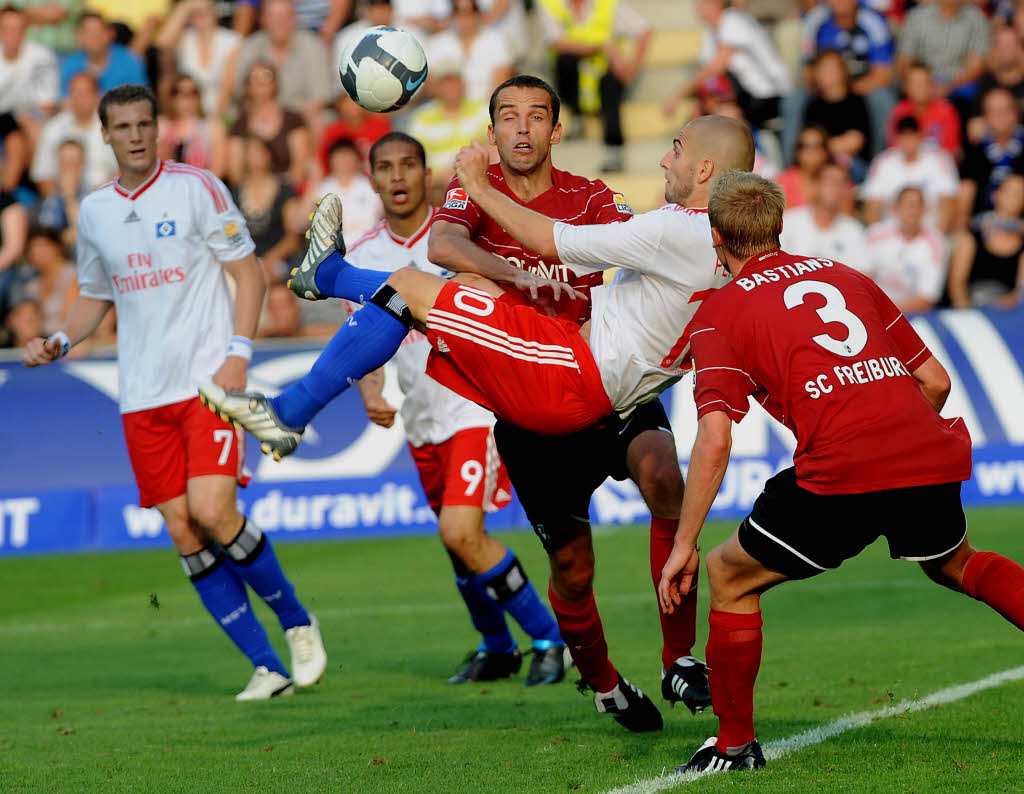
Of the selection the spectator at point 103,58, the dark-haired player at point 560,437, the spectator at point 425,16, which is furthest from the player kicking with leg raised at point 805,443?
the spectator at point 103,58

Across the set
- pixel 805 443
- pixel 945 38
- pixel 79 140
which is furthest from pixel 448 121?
pixel 805 443

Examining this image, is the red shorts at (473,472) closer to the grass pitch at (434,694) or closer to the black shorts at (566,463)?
the grass pitch at (434,694)

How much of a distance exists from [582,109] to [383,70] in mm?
12348

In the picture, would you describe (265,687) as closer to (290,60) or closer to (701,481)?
(701,481)

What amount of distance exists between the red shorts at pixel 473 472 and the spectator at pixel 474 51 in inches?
385

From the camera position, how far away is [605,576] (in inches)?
455

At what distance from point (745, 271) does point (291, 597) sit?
3.78 metres

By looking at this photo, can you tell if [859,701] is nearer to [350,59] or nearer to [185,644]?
[350,59]

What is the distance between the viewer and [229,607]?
823cm

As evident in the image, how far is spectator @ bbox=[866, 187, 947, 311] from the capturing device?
1539 cm

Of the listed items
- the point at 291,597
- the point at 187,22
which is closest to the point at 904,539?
the point at 291,597

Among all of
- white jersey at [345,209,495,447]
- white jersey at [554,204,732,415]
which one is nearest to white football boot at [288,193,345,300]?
white jersey at [554,204,732,415]

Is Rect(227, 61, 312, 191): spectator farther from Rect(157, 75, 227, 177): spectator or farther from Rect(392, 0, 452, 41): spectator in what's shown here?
Rect(392, 0, 452, 41): spectator

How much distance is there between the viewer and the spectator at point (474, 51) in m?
17.8
